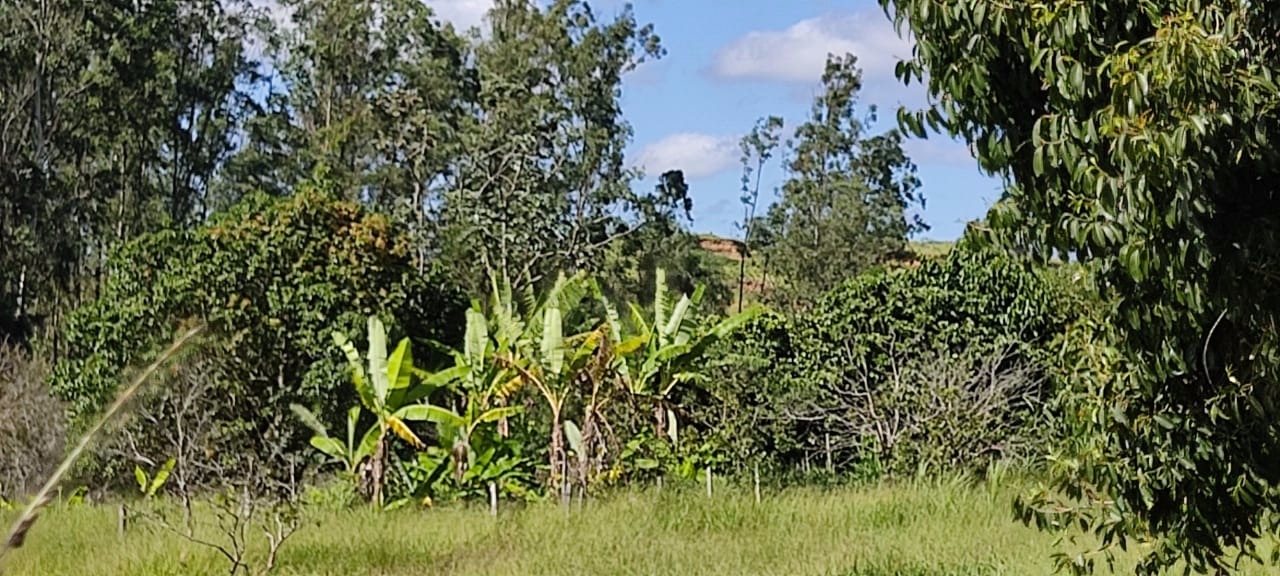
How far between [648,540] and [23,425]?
7.84 metres

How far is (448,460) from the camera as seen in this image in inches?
465

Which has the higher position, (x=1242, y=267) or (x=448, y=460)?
(x=1242, y=267)

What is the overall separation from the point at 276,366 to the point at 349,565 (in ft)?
21.2

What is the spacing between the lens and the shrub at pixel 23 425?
12.3 metres

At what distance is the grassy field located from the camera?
777 centimetres

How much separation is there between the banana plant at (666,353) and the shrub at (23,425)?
5022mm

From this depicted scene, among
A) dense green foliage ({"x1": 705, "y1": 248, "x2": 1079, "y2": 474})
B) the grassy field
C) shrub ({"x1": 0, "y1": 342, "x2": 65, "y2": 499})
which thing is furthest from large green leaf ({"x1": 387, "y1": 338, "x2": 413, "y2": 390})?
dense green foliage ({"x1": 705, "y1": 248, "x2": 1079, "y2": 474})

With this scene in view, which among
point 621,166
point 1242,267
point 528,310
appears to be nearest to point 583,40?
point 621,166

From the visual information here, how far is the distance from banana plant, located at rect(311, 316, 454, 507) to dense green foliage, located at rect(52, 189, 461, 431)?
1744 mm

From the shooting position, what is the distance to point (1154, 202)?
2.59 m

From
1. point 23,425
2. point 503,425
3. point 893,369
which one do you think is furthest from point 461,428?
point 23,425

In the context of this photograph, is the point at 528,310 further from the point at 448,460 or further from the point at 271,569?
the point at 271,569

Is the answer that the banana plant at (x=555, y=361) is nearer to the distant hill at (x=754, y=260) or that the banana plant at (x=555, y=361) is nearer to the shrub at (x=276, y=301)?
the shrub at (x=276, y=301)

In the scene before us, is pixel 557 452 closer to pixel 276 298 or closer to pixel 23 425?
pixel 276 298
